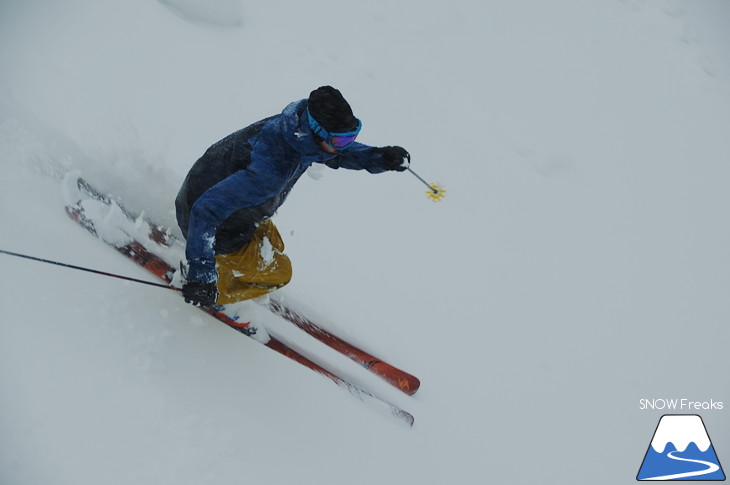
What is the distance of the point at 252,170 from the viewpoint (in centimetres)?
199

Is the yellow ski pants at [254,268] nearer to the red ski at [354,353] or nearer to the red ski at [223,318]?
the red ski at [223,318]

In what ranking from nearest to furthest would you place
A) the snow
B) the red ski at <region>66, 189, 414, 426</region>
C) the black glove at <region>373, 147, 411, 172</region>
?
1. the black glove at <region>373, 147, 411, 172</region>
2. the red ski at <region>66, 189, 414, 426</region>
3. the snow

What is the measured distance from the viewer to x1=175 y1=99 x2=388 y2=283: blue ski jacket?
1.99 m

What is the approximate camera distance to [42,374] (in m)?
2.09

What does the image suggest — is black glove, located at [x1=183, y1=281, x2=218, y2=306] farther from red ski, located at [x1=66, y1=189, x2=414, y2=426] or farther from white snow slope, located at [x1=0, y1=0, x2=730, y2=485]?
red ski, located at [x1=66, y1=189, x2=414, y2=426]

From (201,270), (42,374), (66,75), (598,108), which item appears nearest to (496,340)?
(201,270)

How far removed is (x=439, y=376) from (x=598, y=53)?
4.99m

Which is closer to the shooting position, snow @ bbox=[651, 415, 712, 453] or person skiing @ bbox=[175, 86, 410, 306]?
person skiing @ bbox=[175, 86, 410, 306]

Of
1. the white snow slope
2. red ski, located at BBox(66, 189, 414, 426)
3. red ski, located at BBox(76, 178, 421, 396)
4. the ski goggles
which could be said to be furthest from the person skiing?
red ski, located at BBox(76, 178, 421, 396)

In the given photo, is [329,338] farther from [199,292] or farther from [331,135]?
[331,135]

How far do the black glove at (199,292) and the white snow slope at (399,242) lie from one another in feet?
1.42

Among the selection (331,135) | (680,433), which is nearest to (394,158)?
(331,135)

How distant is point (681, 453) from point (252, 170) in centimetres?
372

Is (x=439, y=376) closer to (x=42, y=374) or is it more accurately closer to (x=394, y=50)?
(x=42, y=374)
